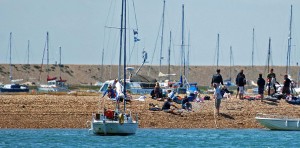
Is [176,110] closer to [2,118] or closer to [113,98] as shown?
[113,98]

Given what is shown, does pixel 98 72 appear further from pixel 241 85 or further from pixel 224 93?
pixel 224 93

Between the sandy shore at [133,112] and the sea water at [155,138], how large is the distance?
145 cm

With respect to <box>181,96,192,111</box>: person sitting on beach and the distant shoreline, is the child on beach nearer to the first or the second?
<box>181,96,192,111</box>: person sitting on beach

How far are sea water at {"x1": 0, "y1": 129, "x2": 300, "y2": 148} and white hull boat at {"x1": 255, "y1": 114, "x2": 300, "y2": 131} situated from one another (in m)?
0.54

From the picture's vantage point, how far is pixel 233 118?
5984 cm

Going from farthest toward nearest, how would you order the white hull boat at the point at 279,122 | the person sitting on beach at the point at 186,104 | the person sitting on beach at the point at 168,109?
the person sitting on beach at the point at 186,104 < the person sitting on beach at the point at 168,109 < the white hull boat at the point at 279,122

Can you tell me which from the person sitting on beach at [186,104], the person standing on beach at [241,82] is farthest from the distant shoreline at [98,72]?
the person sitting on beach at [186,104]

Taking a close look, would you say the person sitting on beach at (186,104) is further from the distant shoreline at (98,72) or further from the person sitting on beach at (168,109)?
the distant shoreline at (98,72)

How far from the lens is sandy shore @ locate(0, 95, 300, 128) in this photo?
57844 mm

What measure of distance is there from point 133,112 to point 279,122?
22.7 ft

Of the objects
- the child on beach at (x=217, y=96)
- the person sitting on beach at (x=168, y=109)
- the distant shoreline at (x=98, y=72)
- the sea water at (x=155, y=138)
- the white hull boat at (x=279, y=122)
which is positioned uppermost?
the distant shoreline at (x=98, y=72)

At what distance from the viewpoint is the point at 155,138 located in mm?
52094

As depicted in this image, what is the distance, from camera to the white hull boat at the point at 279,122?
58156 millimetres

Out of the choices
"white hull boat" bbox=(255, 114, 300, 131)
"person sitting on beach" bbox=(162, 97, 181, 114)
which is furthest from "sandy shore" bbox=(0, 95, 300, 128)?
"white hull boat" bbox=(255, 114, 300, 131)
